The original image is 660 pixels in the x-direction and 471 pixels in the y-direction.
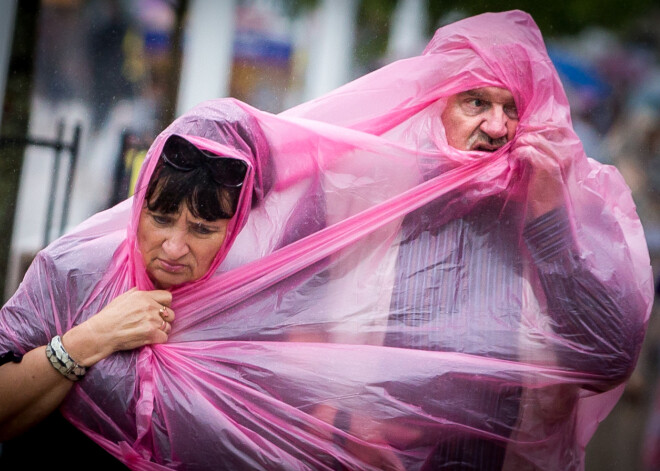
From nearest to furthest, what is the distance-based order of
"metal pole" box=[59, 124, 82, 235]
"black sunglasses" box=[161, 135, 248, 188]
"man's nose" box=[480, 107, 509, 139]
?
"black sunglasses" box=[161, 135, 248, 188] → "man's nose" box=[480, 107, 509, 139] → "metal pole" box=[59, 124, 82, 235]

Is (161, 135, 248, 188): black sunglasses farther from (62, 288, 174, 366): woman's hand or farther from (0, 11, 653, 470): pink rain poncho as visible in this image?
(62, 288, 174, 366): woman's hand

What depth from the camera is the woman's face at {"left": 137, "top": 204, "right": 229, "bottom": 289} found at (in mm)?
1580

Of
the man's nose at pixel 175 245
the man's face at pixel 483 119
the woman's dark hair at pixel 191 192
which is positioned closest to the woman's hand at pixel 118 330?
the man's nose at pixel 175 245

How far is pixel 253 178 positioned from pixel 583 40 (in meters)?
1.00

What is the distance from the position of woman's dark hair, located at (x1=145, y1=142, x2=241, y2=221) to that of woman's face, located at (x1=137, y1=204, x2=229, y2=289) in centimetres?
2

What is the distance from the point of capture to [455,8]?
1919 millimetres

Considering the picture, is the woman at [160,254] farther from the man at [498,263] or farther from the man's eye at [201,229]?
the man at [498,263]

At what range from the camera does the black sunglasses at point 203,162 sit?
155cm

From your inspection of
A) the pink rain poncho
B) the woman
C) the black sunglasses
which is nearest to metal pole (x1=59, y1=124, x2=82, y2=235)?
the pink rain poncho

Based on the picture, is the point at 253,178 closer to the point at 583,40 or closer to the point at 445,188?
the point at 445,188

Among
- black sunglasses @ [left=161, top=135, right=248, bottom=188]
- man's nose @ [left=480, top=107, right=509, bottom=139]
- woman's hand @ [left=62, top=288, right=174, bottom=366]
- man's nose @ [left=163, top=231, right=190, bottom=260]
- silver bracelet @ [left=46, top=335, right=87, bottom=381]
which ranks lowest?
silver bracelet @ [left=46, top=335, right=87, bottom=381]

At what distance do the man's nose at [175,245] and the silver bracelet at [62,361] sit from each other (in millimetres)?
317

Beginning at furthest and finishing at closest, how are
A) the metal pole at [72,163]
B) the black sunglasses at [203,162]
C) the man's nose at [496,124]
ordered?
the metal pole at [72,163], the man's nose at [496,124], the black sunglasses at [203,162]

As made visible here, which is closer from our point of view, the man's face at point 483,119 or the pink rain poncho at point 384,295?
the pink rain poncho at point 384,295
